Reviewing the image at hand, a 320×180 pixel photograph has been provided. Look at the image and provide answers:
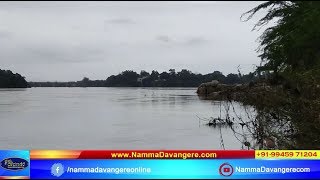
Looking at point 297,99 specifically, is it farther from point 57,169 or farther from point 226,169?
point 57,169

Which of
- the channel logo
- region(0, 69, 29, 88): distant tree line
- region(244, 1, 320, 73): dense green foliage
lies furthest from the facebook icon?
region(0, 69, 29, 88): distant tree line

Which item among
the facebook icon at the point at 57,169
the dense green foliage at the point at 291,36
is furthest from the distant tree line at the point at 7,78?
the facebook icon at the point at 57,169

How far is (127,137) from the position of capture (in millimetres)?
22141

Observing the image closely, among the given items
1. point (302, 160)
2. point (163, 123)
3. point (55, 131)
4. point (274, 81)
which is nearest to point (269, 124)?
point (274, 81)

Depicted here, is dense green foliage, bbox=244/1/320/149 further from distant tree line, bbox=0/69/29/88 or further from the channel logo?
distant tree line, bbox=0/69/29/88

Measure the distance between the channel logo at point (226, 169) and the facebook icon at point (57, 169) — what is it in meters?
→ 1.88

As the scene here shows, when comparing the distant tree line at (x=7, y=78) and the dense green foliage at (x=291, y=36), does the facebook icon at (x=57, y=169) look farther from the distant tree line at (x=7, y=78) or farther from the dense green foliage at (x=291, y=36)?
the distant tree line at (x=7, y=78)

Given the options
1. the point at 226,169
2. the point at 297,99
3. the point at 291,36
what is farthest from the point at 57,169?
the point at 291,36

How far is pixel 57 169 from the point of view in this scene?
4.97 metres

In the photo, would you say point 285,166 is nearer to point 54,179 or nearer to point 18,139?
point 54,179

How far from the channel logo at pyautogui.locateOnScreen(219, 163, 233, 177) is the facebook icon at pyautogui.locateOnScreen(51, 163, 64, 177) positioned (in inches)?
73.9

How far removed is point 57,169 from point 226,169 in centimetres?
200

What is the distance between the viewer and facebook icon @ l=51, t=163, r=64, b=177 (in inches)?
195

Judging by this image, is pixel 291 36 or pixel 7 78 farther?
pixel 7 78
